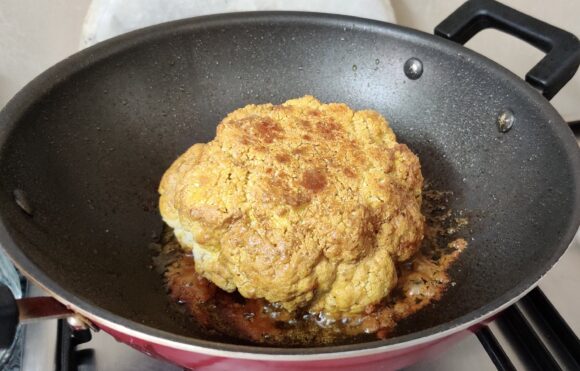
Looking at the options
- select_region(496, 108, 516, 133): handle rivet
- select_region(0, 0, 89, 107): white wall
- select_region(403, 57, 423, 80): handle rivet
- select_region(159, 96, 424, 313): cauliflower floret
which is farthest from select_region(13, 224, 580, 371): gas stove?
select_region(0, 0, 89, 107): white wall

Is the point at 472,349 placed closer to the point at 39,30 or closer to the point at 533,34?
the point at 533,34

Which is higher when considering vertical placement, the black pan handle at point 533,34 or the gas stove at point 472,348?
the black pan handle at point 533,34

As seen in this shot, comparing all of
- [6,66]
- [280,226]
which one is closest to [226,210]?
[280,226]

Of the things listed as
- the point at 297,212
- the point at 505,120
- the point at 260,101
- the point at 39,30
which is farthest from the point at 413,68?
the point at 39,30

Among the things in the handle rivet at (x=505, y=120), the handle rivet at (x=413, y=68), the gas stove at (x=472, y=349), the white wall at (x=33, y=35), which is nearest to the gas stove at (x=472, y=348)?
the gas stove at (x=472, y=349)

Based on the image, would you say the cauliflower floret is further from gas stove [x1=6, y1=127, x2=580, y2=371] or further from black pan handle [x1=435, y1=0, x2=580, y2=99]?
black pan handle [x1=435, y1=0, x2=580, y2=99]

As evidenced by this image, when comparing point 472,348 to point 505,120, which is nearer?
point 472,348

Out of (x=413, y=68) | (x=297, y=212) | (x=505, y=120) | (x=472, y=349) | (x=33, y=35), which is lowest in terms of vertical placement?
(x=472, y=349)

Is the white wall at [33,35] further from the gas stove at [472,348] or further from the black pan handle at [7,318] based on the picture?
the black pan handle at [7,318]
